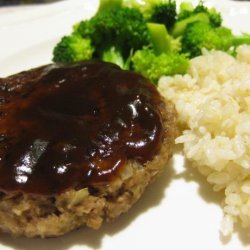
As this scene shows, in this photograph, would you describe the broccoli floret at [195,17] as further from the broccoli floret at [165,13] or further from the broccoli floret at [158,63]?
the broccoli floret at [158,63]

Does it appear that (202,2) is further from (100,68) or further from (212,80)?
(100,68)

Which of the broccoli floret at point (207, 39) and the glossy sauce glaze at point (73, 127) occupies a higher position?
the glossy sauce glaze at point (73, 127)

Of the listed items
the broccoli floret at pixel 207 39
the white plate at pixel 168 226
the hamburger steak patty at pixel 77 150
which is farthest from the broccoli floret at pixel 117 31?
the white plate at pixel 168 226

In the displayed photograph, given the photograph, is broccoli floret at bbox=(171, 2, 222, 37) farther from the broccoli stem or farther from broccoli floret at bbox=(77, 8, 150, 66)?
broccoli floret at bbox=(77, 8, 150, 66)

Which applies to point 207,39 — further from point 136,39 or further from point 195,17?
point 136,39

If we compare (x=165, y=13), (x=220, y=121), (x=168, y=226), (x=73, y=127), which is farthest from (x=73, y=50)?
(x=168, y=226)

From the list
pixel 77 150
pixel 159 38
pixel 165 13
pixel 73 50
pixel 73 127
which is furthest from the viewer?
pixel 165 13
